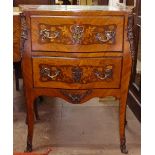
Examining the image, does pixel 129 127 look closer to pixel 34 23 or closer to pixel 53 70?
pixel 53 70

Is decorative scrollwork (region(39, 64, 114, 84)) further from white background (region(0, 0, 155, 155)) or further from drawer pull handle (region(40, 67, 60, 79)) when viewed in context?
white background (region(0, 0, 155, 155))

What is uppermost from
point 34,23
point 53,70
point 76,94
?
point 34,23

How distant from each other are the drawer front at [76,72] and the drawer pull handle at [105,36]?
0.12m

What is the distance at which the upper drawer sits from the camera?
64.2 inches

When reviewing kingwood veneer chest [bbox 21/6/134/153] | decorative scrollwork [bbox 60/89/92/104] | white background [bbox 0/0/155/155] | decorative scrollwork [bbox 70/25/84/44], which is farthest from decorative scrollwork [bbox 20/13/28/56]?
white background [bbox 0/0/155/155]

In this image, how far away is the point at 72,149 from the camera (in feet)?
6.27

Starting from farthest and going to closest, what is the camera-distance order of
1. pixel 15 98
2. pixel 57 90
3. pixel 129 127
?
1. pixel 15 98
2. pixel 129 127
3. pixel 57 90

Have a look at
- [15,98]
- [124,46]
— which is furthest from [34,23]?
[15,98]
